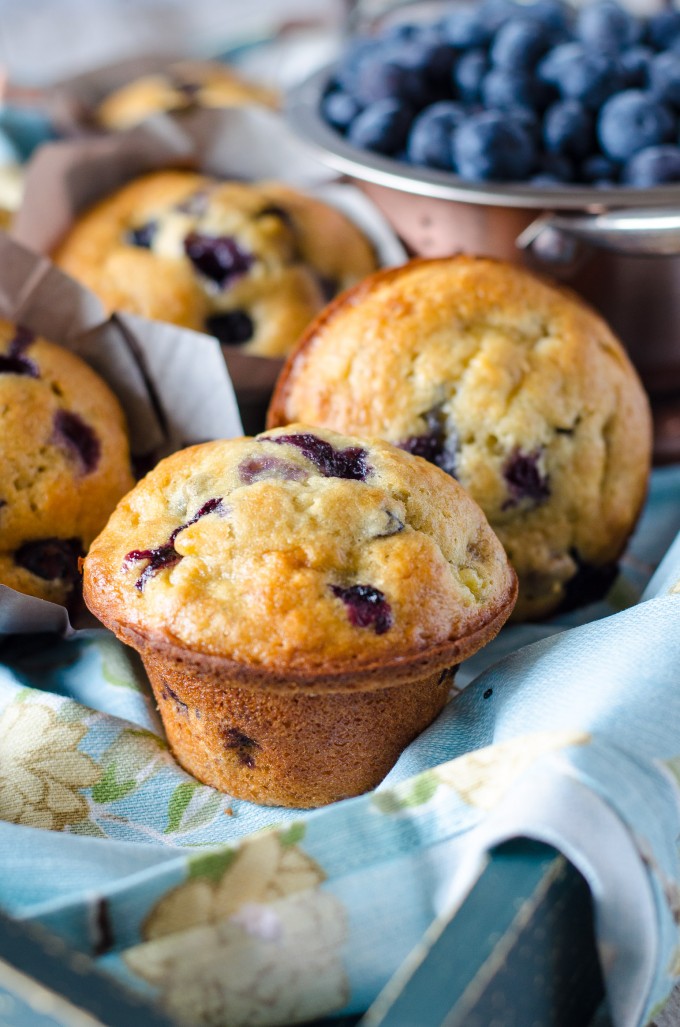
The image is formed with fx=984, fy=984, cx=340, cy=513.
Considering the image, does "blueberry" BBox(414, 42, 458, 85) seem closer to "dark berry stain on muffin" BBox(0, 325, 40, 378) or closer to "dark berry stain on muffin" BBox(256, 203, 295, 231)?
"dark berry stain on muffin" BBox(256, 203, 295, 231)

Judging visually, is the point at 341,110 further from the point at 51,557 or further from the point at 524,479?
the point at 51,557

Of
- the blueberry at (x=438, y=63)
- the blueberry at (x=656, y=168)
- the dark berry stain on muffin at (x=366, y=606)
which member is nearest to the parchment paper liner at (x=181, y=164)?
the blueberry at (x=438, y=63)

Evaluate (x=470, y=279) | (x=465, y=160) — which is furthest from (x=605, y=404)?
(x=465, y=160)

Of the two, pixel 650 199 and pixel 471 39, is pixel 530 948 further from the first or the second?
pixel 471 39

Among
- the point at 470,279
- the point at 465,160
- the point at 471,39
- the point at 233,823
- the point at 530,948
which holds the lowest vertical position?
the point at 233,823

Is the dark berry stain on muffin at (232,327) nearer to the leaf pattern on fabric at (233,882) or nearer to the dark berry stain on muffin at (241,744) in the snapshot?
the dark berry stain on muffin at (241,744)

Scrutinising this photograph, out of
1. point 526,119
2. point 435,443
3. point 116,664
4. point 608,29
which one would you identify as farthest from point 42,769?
point 608,29

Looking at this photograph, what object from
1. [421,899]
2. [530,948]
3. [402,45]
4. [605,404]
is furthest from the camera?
[402,45]
